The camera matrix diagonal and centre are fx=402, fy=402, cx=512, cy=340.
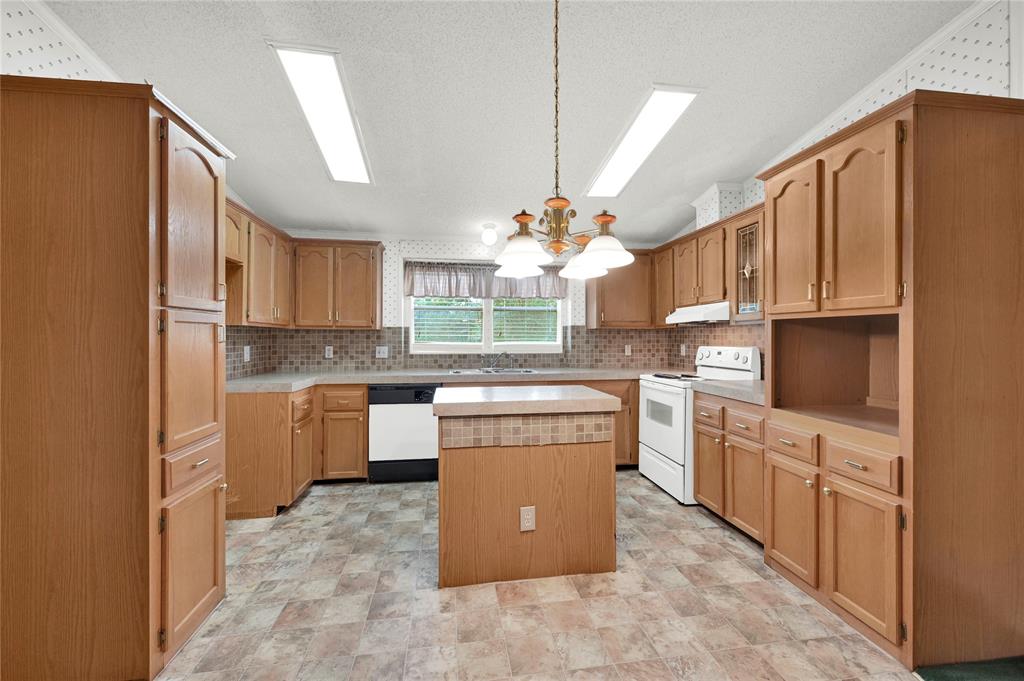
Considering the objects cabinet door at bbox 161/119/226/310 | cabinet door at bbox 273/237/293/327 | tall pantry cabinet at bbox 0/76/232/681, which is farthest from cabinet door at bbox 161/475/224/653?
cabinet door at bbox 273/237/293/327

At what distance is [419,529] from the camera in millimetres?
2730

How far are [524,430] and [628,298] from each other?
9.17 feet

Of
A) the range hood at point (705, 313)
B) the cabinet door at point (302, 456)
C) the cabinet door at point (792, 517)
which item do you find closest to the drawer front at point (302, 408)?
the cabinet door at point (302, 456)

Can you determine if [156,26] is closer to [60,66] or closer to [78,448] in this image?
[60,66]

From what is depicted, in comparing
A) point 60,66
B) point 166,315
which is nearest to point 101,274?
point 166,315

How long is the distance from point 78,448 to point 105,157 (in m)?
1.00

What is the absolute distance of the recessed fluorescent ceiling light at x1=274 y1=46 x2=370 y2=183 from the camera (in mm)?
1915

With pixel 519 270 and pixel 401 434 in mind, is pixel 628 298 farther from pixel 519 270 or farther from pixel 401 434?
pixel 519 270

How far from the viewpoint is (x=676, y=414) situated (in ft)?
10.3

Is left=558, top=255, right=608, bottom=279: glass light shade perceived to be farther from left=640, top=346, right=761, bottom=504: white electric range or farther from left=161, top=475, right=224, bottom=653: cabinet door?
left=161, top=475, right=224, bottom=653: cabinet door

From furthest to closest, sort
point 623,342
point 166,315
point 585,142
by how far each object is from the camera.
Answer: point 623,342 → point 585,142 → point 166,315

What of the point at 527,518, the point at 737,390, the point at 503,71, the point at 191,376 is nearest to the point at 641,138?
the point at 503,71

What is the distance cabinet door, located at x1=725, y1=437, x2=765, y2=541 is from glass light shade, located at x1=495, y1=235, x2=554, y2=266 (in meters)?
1.85

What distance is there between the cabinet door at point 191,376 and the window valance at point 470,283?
258 cm
